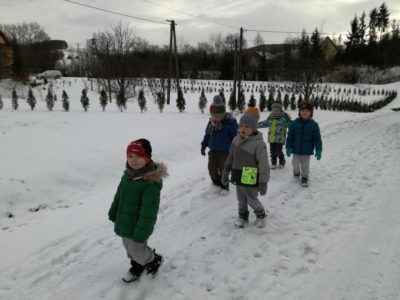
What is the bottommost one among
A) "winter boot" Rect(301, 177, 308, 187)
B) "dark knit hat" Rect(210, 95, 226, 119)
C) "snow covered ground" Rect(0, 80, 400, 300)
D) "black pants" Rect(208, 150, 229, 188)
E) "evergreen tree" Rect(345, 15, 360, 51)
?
"snow covered ground" Rect(0, 80, 400, 300)

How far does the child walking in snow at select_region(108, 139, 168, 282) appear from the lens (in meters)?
2.61

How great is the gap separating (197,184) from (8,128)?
18.8 feet

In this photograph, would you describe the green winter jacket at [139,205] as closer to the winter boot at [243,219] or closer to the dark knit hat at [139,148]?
the dark knit hat at [139,148]

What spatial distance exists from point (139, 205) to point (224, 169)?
1.63m

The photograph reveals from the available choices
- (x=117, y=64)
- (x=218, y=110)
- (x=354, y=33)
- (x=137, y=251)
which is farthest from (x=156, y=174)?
(x=354, y=33)

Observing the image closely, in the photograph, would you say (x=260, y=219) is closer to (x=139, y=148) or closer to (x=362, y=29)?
(x=139, y=148)

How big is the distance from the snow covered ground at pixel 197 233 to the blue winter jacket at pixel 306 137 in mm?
681

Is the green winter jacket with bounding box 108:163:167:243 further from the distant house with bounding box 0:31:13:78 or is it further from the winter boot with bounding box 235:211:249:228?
the distant house with bounding box 0:31:13:78

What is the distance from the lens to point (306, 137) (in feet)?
17.9

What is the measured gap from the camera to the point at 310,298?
2650mm

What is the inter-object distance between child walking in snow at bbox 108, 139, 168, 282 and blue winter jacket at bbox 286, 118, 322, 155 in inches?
139

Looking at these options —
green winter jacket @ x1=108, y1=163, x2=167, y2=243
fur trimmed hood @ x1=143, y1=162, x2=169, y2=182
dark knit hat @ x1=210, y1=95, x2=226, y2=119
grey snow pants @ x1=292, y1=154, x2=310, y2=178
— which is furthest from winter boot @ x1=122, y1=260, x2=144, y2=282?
grey snow pants @ x1=292, y1=154, x2=310, y2=178

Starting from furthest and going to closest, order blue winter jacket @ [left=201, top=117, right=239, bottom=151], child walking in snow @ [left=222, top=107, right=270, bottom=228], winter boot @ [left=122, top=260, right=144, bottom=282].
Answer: blue winter jacket @ [left=201, top=117, right=239, bottom=151] < child walking in snow @ [left=222, top=107, right=270, bottom=228] < winter boot @ [left=122, top=260, right=144, bottom=282]

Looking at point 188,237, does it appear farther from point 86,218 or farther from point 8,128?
point 8,128
